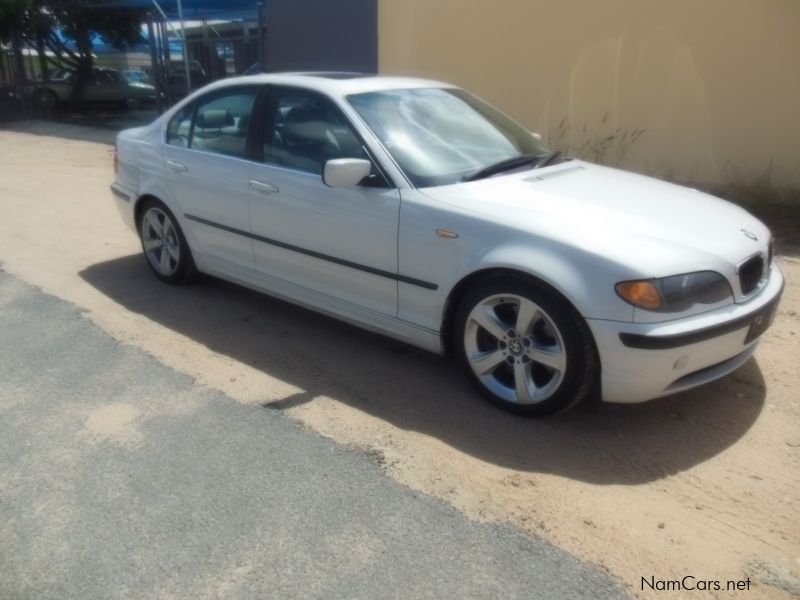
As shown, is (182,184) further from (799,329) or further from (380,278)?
(799,329)

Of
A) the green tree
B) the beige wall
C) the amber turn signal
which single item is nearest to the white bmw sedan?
the amber turn signal

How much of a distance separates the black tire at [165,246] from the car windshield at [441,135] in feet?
6.15

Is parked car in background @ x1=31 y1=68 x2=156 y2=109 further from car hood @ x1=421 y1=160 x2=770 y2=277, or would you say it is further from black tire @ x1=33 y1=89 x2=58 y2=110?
car hood @ x1=421 y1=160 x2=770 y2=277

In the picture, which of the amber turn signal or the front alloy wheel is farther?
the front alloy wheel

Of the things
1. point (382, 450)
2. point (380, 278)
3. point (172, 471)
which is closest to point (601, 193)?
point (380, 278)

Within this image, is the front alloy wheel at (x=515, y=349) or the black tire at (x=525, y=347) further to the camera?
the front alloy wheel at (x=515, y=349)

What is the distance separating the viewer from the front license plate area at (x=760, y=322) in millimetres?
3469

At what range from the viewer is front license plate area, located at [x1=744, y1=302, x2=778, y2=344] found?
347 centimetres

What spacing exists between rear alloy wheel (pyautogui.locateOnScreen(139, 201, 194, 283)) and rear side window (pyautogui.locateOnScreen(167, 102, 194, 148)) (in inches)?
19.1

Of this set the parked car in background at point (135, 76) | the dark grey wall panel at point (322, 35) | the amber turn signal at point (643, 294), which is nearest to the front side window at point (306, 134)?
the amber turn signal at point (643, 294)

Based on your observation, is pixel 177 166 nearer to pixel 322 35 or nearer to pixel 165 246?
pixel 165 246

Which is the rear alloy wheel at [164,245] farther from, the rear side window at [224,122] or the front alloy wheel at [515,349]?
the front alloy wheel at [515,349]

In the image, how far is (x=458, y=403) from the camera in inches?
151

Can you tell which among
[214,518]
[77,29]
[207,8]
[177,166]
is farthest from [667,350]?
[77,29]
